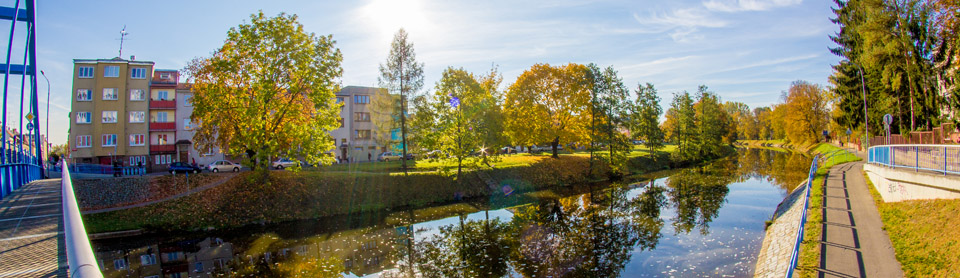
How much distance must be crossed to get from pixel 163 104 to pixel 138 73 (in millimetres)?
4258

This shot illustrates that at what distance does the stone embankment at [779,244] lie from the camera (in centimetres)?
1356

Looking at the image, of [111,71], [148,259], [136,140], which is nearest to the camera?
[148,259]

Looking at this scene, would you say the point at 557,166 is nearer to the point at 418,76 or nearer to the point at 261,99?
the point at 418,76

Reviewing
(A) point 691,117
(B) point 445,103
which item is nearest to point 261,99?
(B) point 445,103

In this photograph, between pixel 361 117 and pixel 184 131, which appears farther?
pixel 361 117

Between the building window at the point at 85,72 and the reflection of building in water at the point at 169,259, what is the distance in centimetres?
4124

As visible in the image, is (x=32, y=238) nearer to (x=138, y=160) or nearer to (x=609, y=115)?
(x=609, y=115)

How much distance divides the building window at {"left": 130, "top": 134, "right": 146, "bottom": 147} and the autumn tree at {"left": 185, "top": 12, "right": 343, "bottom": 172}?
104 feet

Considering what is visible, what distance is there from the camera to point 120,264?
1745 centimetres

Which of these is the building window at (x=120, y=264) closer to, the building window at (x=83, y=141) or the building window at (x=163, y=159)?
the building window at (x=163, y=159)

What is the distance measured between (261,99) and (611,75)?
114 ft

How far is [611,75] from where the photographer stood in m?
47.1

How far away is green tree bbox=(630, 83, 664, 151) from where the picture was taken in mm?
56250

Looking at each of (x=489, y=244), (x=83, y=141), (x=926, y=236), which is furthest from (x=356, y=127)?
(x=926, y=236)
